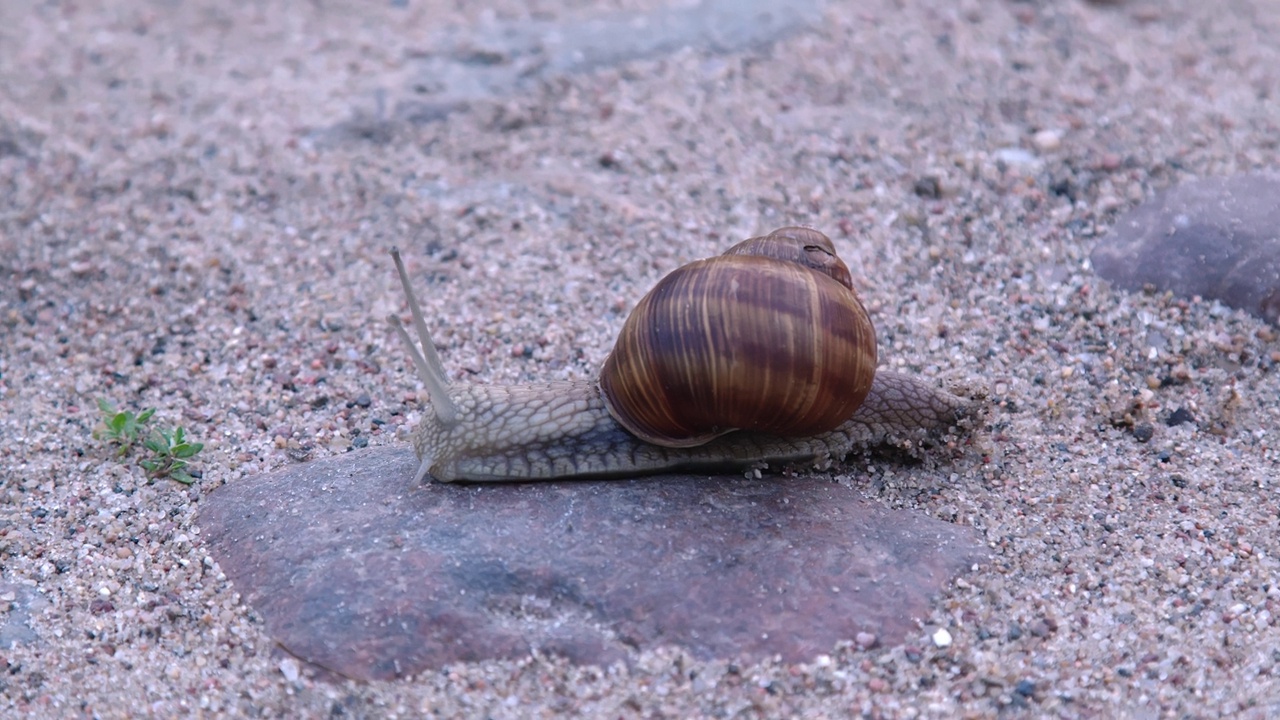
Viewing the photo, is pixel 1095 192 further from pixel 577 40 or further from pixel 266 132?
pixel 266 132

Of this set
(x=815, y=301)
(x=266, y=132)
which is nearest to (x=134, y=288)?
(x=266, y=132)

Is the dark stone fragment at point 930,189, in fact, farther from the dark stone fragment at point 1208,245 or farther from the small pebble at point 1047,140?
the dark stone fragment at point 1208,245

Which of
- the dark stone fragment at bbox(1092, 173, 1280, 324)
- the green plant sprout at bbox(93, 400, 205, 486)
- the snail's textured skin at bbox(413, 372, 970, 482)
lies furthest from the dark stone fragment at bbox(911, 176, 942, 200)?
the green plant sprout at bbox(93, 400, 205, 486)

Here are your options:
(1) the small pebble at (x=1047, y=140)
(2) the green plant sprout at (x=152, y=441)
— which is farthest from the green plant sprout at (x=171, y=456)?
(1) the small pebble at (x=1047, y=140)

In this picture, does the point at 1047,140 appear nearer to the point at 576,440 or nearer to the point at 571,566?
the point at 576,440

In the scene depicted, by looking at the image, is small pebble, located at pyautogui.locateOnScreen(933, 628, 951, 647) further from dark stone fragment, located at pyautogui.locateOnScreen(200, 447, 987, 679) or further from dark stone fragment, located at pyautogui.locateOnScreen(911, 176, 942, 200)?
dark stone fragment, located at pyautogui.locateOnScreen(911, 176, 942, 200)

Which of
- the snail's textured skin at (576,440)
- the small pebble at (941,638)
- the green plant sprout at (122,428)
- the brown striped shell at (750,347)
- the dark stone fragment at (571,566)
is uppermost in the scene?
the brown striped shell at (750,347)
